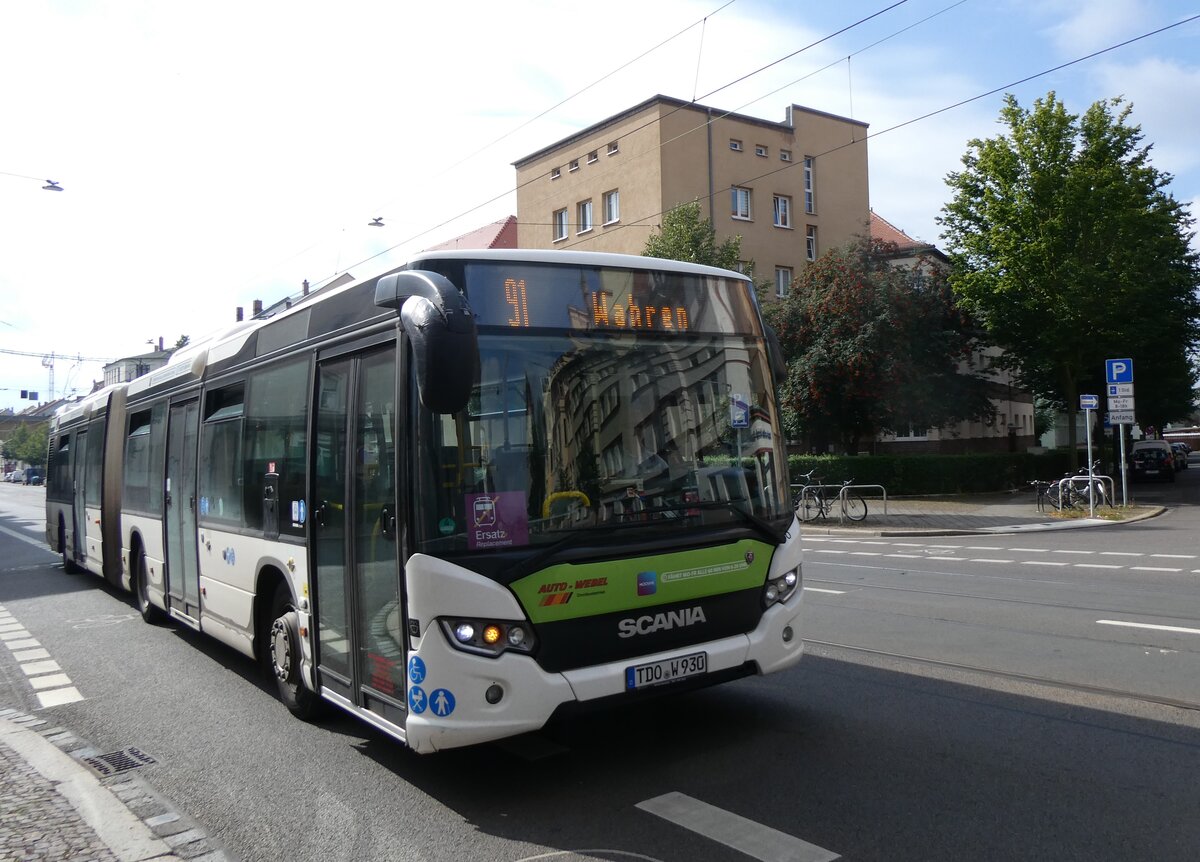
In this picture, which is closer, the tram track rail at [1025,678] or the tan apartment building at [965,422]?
the tram track rail at [1025,678]

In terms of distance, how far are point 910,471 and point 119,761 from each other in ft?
85.7

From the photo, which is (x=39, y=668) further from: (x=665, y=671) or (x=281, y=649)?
(x=665, y=671)

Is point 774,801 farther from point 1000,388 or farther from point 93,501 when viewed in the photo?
point 1000,388

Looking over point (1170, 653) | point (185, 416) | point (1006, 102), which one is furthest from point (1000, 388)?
point (185, 416)

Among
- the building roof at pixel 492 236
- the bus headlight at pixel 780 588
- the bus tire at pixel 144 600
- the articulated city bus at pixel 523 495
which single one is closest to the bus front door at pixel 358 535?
the articulated city bus at pixel 523 495

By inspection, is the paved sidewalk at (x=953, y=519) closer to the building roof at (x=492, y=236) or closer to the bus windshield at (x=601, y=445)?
the bus windshield at (x=601, y=445)

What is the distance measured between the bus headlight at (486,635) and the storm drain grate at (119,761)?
2476 millimetres

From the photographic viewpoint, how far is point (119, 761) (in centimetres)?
588

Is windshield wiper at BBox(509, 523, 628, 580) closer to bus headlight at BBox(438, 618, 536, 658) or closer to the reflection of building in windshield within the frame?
the reflection of building in windshield

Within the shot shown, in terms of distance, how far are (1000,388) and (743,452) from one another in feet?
107

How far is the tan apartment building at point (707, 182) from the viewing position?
1533 inches

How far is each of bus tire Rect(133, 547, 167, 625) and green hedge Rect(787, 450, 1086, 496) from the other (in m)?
19.5

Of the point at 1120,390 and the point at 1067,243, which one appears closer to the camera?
the point at 1120,390

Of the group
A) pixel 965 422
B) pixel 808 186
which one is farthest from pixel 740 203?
pixel 965 422
